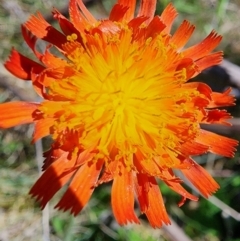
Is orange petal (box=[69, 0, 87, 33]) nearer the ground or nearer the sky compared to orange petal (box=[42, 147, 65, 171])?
nearer the sky

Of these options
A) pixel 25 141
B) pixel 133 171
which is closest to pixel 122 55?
pixel 133 171

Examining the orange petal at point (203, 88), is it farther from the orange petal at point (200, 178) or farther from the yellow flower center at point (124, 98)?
the orange petal at point (200, 178)

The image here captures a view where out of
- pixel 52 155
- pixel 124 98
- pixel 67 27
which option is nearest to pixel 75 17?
pixel 67 27

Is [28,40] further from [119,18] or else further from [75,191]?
[75,191]

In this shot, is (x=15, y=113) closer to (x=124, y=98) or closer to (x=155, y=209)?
(x=124, y=98)

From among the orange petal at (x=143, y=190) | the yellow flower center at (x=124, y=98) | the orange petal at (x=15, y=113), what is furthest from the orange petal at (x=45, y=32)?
the orange petal at (x=143, y=190)

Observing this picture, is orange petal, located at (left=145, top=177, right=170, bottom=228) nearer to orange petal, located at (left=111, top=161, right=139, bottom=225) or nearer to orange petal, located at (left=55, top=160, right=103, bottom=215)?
orange petal, located at (left=111, top=161, right=139, bottom=225)

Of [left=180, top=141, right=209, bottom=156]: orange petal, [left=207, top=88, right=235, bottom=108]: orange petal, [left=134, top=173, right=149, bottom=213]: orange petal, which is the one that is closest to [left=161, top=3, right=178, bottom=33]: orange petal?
Result: [left=207, top=88, right=235, bottom=108]: orange petal
